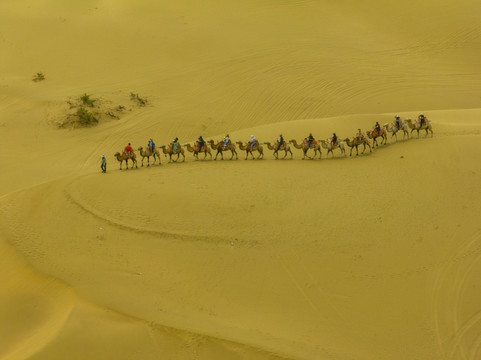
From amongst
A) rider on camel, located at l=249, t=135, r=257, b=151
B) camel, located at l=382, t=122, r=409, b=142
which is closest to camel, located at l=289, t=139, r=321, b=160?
rider on camel, located at l=249, t=135, r=257, b=151

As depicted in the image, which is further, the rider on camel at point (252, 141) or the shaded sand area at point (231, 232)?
the rider on camel at point (252, 141)

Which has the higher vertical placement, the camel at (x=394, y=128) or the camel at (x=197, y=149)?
the camel at (x=394, y=128)

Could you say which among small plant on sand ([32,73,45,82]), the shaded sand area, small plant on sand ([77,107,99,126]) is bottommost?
the shaded sand area

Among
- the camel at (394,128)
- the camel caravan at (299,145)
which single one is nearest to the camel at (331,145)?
the camel caravan at (299,145)

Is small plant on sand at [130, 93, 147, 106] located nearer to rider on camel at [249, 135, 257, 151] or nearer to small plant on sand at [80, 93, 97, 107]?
small plant on sand at [80, 93, 97, 107]

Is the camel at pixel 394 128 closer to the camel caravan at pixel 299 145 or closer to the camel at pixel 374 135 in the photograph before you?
the camel caravan at pixel 299 145

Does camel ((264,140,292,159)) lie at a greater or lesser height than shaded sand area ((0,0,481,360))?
greater

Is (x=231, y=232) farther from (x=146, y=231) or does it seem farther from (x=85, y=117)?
(x=85, y=117)
